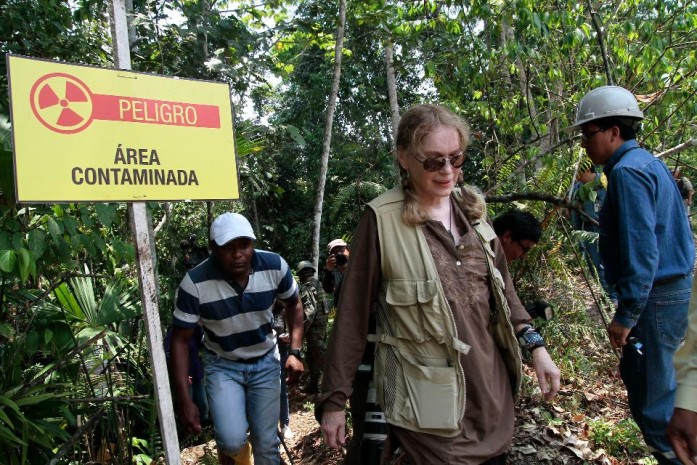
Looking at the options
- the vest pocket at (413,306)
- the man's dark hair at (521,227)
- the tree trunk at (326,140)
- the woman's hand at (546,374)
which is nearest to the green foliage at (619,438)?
the man's dark hair at (521,227)

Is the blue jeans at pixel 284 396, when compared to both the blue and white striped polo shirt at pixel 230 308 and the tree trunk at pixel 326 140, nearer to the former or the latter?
the blue and white striped polo shirt at pixel 230 308

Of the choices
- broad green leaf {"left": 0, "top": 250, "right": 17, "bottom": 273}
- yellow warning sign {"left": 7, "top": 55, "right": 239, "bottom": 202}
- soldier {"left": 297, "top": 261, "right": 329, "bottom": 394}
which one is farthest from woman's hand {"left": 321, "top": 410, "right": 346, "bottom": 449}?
soldier {"left": 297, "top": 261, "right": 329, "bottom": 394}

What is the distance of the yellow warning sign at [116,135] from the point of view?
7.09 feet

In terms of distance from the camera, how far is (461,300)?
2.06 meters

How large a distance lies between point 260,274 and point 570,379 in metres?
3.16

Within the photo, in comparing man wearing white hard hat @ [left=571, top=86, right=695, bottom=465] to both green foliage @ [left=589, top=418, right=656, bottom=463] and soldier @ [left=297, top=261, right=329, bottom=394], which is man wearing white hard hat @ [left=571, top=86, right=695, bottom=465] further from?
soldier @ [left=297, top=261, right=329, bottom=394]

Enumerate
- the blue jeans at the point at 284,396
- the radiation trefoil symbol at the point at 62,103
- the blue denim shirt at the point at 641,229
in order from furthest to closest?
the blue jeans at the point at 284,396
the blue denim shirt at the point at 641,229
the radiation trefoil symbol at the point at 62,103

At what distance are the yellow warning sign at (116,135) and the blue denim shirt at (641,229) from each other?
1893 mm

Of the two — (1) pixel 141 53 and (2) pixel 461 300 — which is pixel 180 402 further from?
(1) pixel 141 53

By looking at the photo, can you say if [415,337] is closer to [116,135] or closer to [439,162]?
[439,162]

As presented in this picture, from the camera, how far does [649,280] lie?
2.48m

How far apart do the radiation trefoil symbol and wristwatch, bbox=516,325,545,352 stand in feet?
6.75

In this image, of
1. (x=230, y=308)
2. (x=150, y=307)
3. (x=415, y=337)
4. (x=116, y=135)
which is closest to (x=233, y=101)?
(x=230, y=308)

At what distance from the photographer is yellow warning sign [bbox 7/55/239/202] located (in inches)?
85.1
